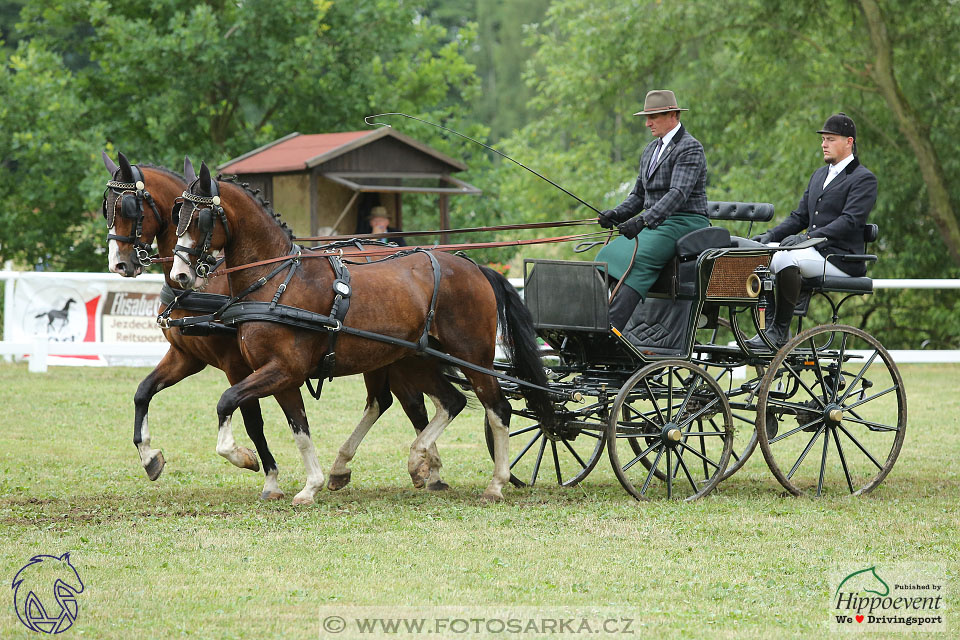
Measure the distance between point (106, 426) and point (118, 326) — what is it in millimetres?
3808

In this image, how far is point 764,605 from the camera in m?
4.70

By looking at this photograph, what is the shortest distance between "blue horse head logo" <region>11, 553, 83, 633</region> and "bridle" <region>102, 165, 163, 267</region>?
185cm

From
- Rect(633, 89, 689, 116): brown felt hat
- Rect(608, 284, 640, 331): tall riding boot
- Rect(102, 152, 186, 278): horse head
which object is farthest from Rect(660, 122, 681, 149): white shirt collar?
Rect(102, 152, 186, 278): horse head

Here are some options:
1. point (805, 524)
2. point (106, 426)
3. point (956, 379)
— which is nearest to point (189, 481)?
point (106, 426)

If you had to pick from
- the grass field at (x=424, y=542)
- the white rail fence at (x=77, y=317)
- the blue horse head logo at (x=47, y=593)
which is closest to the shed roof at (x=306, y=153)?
the white rail fence at (x=77, y=317)

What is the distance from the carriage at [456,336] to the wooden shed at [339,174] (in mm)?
7885

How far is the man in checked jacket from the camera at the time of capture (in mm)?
7125

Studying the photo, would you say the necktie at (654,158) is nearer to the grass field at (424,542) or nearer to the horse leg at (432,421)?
the horse leg at (432,421)

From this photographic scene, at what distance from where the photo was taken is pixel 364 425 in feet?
24.9

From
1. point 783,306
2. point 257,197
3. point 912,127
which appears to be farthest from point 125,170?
point 912,127

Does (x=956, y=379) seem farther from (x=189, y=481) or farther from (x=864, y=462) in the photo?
(x=189, y=481)

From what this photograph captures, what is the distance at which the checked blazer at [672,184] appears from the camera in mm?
7113

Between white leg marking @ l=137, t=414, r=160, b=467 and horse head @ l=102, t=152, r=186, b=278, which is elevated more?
horse head @ l=102, t=152, r=186, b=278

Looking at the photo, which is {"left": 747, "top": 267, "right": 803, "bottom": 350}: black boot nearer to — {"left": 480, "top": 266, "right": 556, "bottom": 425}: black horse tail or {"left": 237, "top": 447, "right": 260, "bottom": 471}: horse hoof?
{"left": 480, "top": 266, "right": 556, "bottom": 425}: black horse tail
